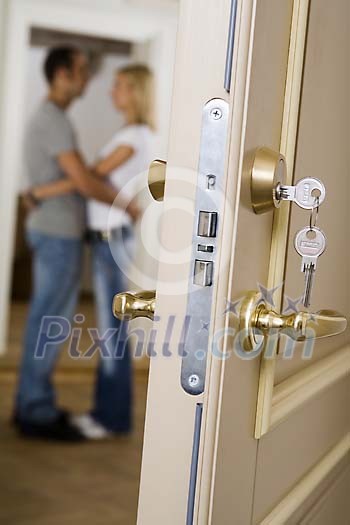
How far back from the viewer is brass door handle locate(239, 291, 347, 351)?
689mm

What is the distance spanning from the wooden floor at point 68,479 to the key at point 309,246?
1.63 m

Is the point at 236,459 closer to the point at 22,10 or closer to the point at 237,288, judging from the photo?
the point at 237,288

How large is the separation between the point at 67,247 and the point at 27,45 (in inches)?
57.9

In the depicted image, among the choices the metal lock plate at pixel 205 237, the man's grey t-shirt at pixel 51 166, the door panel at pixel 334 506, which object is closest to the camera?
the metal lock plate at pixel 205 237

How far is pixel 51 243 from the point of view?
2.99 m

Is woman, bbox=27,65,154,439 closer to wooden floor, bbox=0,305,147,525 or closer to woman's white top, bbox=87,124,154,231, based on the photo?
woman's white top, bbox=87,124,154,231

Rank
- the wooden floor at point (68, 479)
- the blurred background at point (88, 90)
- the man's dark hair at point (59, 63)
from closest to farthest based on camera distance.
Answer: the wooden floor at point (68, 479) < the man's dark hair at point (59, 63) < the blurred background at point (88, 90)

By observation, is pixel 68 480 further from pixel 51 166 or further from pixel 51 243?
pixel 51 166

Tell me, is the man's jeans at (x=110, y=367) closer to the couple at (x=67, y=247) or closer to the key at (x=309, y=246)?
the couple at (x=67, y=247)

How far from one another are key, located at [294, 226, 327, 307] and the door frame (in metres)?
3.36

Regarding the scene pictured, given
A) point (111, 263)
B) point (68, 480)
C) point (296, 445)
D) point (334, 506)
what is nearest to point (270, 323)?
point (296, 445)

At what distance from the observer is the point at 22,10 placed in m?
3.92

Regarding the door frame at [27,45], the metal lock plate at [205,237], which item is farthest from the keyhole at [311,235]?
the door frame at [27,45]

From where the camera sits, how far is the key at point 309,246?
72cm
